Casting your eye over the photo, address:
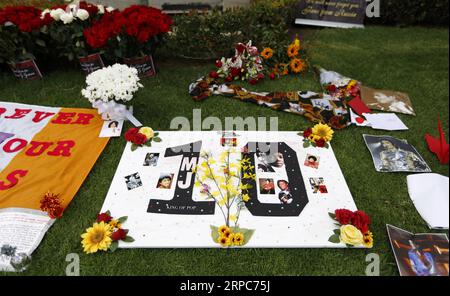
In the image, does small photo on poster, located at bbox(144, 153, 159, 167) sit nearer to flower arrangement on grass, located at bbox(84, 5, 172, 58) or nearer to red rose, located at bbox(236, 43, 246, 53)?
flower arrangement on grass, located at bbox(84, 5, 172, 58)

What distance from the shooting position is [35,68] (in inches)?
135

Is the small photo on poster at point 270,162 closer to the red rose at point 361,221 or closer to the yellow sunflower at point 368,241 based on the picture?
the red rose at point 361,221

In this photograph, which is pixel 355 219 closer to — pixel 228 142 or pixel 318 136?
pixel 318 136

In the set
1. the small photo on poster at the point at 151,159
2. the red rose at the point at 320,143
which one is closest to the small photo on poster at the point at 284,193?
the red rose at the point at 320,143

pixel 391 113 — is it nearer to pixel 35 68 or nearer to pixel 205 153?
pixel 205 153

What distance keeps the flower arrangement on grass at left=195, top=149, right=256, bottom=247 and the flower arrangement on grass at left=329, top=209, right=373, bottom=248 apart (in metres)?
0.57

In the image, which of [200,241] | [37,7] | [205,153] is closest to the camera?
[200,241]

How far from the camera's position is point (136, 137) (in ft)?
8.45

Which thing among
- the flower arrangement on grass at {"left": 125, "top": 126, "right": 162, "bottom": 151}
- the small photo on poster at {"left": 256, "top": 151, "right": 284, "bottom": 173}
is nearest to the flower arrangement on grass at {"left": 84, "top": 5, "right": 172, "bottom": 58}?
the flower arrangement on grass at {"left": 125, "top": 126, "right": 162, "bottom": 151}

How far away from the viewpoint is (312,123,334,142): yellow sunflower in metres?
2.60

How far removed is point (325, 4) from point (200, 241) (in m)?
4.55
